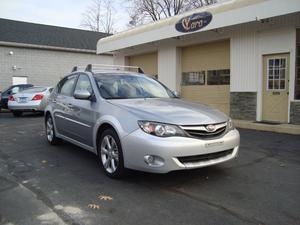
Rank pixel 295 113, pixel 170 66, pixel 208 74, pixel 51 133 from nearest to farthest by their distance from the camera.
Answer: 1. pixel 51 133
2. pixel 295 113
3. pixel 208 74
4. pixel 170 66

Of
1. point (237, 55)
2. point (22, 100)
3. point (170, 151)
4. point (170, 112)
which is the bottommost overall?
point (170, 151)

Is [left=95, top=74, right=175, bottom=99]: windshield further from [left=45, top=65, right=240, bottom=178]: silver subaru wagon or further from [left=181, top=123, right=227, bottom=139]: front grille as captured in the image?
[left=181, top=123, right=227, bottom=139]: front grille

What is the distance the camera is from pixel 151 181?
4879mm

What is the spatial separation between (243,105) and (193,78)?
3.31m

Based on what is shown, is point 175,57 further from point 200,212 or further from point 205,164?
→ point 200,212

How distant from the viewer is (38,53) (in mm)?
24953

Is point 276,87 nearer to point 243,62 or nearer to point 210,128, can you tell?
point 243,62

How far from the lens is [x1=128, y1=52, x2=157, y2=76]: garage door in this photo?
648 inches

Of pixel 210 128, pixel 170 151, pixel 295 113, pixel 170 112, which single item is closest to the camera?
pixel 170 151

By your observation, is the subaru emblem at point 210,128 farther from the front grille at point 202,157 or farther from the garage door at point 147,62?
the garage door at point 147,62

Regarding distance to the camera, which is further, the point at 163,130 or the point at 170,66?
the point at 170,66

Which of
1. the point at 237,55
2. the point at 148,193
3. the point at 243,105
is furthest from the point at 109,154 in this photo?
the point at 237,55

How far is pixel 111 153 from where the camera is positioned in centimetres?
503

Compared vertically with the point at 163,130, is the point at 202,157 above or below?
below
